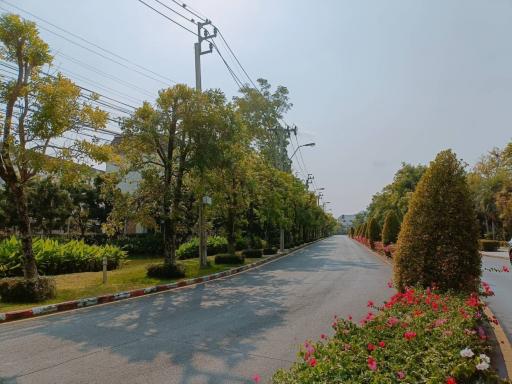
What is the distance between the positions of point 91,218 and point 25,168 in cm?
2533

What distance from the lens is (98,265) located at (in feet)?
63.1

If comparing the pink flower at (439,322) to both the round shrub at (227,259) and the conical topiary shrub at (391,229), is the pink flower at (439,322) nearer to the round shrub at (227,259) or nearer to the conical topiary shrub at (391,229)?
the round shrub at (227,259)

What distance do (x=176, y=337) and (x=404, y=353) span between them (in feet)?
14.2

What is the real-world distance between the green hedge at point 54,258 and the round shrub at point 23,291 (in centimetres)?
407

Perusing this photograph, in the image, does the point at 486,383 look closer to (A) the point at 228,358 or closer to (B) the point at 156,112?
(A) the point at 228,358

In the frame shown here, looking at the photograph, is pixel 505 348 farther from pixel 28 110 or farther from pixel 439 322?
pixel 28 110

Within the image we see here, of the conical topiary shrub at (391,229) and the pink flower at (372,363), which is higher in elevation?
the conical topiary shrub at (391,229)

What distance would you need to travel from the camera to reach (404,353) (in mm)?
3887

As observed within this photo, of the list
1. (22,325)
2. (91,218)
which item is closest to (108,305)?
(22,325)

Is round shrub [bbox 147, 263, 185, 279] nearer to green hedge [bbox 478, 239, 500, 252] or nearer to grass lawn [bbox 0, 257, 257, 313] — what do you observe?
grass lawn [bbox 0, 257, 257, 313]

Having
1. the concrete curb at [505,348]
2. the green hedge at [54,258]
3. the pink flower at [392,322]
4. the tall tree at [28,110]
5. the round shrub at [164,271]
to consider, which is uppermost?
the tall tree at [28,110]

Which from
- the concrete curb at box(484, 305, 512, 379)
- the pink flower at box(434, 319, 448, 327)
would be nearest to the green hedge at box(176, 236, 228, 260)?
the concrete curb at box(484, 305, 512, 379)

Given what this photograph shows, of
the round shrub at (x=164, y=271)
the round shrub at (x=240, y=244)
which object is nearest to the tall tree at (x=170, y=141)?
the round shrub at (x=164, y=271)

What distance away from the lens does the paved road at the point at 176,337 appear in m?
5.40
